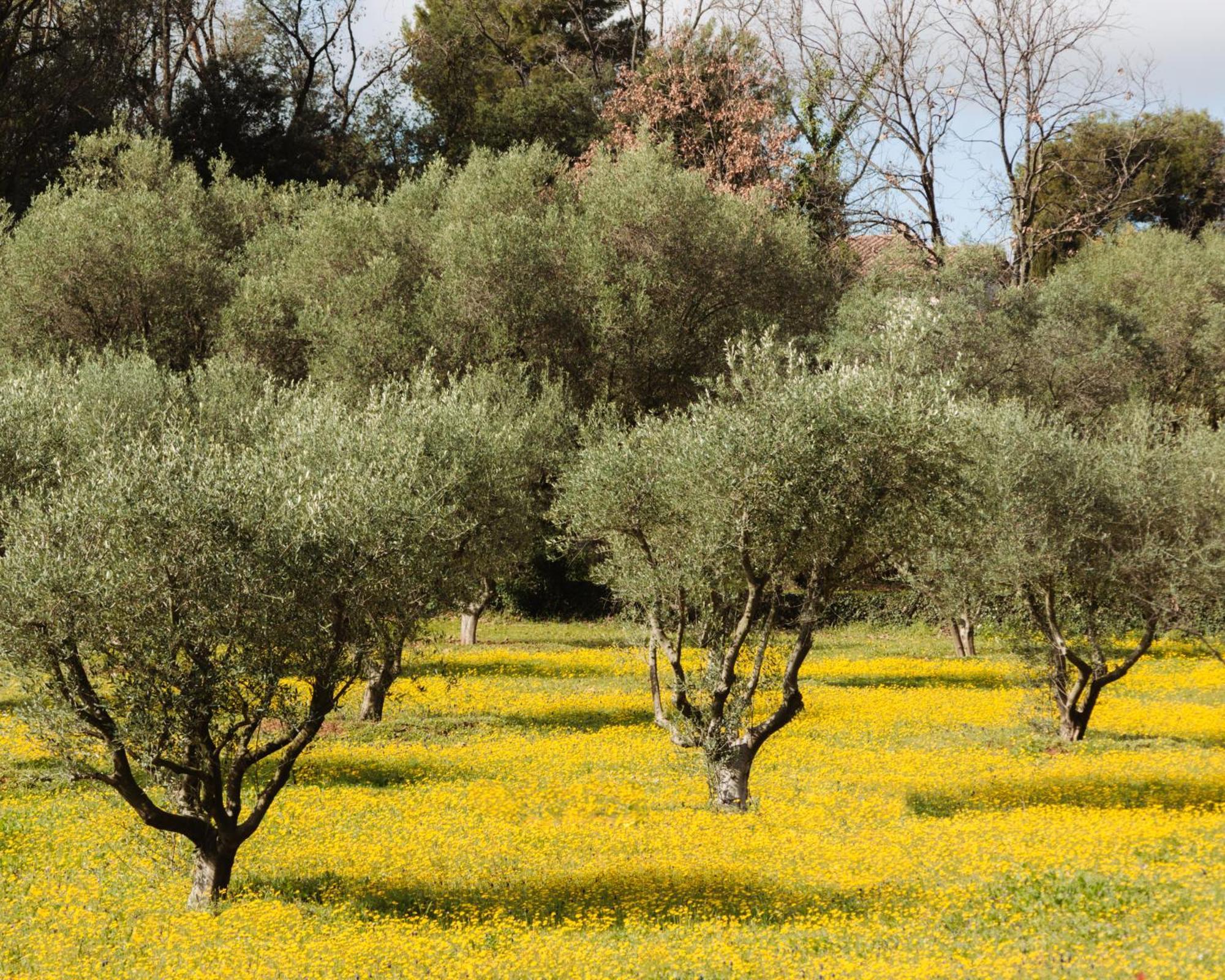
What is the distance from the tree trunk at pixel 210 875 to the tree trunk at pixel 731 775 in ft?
24.5

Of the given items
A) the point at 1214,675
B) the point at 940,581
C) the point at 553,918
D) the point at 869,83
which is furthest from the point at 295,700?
the point at 869,83

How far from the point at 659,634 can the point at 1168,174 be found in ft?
207

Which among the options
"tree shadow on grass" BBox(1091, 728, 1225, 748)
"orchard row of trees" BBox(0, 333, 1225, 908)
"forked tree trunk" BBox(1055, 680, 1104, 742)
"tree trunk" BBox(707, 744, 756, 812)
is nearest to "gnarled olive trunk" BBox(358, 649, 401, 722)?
"orchard row of trees" BBox(0, 333, 1225, 908)

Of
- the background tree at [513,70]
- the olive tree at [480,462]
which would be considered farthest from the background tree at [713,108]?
the olive tree at [480,462]

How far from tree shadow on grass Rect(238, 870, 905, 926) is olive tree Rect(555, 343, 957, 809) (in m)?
3.57

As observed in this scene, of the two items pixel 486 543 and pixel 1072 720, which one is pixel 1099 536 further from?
pixel 486 543

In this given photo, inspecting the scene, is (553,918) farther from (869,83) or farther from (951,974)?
(869,83)

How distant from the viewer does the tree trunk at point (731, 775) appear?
18.6 m

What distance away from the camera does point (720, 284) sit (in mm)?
40969

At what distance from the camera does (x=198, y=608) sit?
42.7 ft

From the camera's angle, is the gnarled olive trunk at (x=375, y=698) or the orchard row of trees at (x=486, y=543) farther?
the gnarled olive trunk at (x=375, y=698)

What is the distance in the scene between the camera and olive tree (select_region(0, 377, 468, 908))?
1291 centimetres

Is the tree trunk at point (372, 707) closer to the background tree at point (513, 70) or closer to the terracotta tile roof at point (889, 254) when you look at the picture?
the terracotta tile roof at point (889, 254)

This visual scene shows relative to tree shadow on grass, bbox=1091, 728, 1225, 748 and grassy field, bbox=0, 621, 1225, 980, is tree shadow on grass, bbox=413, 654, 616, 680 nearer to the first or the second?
grassy field, bbox=0, 621, 1225, 980
